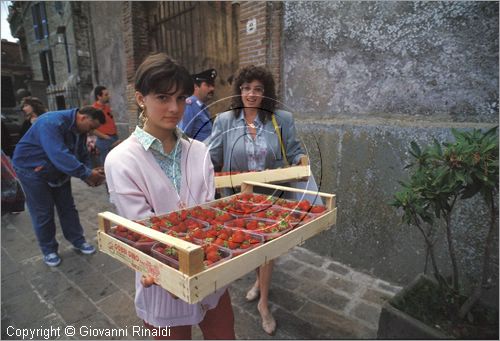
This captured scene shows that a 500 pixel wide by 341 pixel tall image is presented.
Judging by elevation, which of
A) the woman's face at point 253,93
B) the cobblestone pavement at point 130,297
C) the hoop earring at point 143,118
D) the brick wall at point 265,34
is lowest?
the cobblestone pavement at point 130,297

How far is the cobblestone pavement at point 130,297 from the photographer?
253 centimetres

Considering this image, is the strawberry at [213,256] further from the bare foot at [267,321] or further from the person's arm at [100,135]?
the person's arm at [100,135]

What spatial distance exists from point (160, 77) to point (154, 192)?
549mm

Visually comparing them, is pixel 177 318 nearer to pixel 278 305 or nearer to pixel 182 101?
pixel 182 101

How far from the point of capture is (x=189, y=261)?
100 centimetres

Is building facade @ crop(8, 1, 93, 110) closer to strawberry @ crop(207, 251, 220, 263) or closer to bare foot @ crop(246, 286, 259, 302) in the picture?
bare foot @ crop(246, 286, 259, 302)

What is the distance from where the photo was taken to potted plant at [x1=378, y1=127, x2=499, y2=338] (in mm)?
1649

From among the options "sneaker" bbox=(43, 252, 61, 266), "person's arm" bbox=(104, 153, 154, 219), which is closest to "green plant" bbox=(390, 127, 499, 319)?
"person's arm" bbox=(104, 153, 154, 219)

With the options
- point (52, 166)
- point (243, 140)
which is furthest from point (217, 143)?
point (52, 166)

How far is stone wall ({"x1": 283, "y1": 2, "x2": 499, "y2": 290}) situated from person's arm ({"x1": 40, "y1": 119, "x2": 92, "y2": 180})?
2682mm

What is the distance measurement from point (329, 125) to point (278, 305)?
80.1 inches

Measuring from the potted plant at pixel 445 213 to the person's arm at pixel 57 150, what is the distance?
3.18 m

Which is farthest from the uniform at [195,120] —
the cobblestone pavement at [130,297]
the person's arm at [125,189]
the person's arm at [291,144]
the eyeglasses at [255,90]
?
the person's arm at [125,189]

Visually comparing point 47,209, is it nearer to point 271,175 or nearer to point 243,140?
point 243,140
